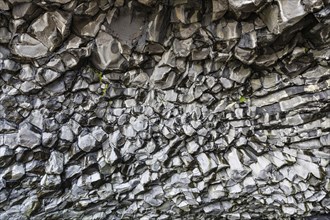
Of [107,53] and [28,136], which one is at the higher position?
[107,53]

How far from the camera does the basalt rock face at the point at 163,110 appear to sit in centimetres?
122

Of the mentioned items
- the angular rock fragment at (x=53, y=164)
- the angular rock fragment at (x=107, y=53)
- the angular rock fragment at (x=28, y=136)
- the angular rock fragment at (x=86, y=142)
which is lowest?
the angular rock fragment at (x=53, y=164)

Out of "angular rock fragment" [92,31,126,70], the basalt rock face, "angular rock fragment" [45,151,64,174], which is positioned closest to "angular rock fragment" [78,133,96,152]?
the basalt rock face

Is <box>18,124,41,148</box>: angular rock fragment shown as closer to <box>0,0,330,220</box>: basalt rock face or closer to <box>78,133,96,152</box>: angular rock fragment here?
<box>0,0,330,220</box>: basalt rock face

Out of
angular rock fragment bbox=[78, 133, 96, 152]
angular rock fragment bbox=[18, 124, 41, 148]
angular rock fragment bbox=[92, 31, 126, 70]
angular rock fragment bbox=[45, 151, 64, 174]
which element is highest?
angular rock fragment bbox=[92, 31, 126, 70]

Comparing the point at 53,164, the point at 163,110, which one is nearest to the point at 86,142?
the point at 53,164

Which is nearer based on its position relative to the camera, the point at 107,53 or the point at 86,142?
the point at 107,53

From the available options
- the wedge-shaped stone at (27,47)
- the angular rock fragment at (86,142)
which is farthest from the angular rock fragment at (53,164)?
the wedge-shaped stone at (27,47)

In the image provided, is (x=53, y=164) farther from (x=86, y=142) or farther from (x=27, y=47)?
(x=27, y=47)

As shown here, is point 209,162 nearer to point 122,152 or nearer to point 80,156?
point 122,152

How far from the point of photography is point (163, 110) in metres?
1.40

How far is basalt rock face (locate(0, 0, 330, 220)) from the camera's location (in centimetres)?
122

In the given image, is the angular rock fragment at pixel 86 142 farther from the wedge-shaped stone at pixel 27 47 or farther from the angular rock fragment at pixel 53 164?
the wedge-shaped stone at pixel 27 47

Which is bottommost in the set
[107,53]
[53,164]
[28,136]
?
[53,164]
